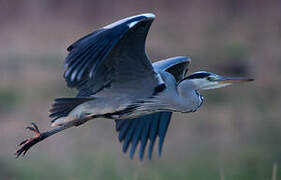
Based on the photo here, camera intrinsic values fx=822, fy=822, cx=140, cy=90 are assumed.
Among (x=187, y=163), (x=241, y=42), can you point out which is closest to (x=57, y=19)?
(x=241, y=42)

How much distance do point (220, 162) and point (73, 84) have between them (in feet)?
8.59

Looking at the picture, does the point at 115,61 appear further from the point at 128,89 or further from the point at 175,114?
the point at 175,114

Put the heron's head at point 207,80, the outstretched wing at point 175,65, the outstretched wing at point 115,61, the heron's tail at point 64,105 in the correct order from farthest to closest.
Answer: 1. the outstretched wing at point 175,65
2. the heron's head at point 207,80
3. the heron's tail at point 64,105
4. the outstretched wing at point 115,61

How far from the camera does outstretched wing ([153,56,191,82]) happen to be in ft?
19.8

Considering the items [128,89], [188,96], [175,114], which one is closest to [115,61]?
[128,89]

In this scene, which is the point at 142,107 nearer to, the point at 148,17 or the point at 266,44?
the point at 148,17

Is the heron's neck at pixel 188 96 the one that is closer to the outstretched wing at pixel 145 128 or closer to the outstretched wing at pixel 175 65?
the outstretched wing at pixel 175 65

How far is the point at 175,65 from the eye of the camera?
6.14 meters

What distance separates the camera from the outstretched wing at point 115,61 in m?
5.01

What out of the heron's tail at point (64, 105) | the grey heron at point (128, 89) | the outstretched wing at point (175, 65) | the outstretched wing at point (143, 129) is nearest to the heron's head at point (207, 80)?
the grey heron at point (128, 89)

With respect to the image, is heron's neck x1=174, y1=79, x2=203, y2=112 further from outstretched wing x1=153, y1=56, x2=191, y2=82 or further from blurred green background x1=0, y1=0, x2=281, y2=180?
blurred green background x1=0, y1=0, x2=281, y2=180

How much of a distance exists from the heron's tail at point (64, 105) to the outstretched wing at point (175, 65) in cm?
65

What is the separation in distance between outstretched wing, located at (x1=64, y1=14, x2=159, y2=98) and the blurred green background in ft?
2.11

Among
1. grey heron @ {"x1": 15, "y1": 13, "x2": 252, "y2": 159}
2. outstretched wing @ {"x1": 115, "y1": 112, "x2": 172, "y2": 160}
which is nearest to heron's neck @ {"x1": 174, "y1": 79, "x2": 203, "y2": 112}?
grey heron @ {"x1": 15, "y1": 13, "x2": 252, "y2": 159}
